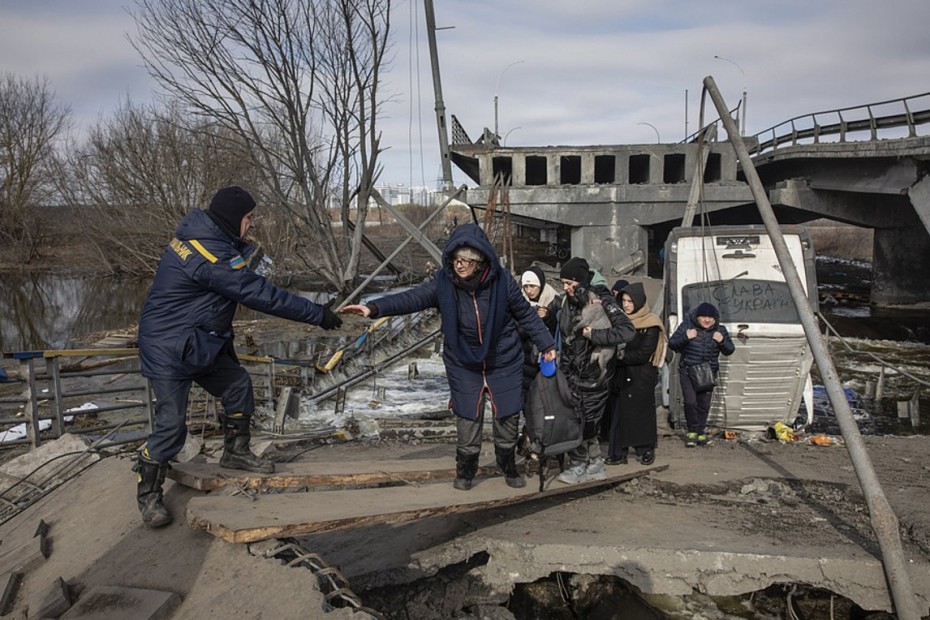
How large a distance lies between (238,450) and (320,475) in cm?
63

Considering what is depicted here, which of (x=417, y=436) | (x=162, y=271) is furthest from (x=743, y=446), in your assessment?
(x=162, y=271)

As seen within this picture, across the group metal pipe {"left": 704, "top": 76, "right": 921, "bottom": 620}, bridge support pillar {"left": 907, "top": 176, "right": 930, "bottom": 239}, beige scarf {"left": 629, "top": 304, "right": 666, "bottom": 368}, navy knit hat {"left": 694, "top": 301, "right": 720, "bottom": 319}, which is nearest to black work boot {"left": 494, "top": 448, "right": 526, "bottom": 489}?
beige scarf {"left": 629, "top": 304, "right": 666, "bottom": 368}

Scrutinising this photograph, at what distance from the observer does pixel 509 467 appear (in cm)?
424

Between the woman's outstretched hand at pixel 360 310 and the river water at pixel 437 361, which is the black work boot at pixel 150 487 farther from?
the river water at pixel 437 361

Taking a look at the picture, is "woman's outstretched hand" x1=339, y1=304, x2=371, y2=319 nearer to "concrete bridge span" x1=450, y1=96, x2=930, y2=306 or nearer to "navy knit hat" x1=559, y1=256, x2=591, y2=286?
"navy knit hat" x1=559, y1=256, x2=591, y2=286

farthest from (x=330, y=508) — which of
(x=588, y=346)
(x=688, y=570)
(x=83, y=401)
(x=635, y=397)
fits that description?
(x=83, y=401)

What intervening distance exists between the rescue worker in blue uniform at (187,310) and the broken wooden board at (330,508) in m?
0.42

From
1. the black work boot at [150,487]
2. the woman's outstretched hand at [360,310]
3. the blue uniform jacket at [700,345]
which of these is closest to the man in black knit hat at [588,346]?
the woman's outstretched hand at [360,310]

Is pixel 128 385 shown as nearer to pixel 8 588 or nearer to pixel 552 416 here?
pixel 8 588

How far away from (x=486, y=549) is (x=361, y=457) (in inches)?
94.9

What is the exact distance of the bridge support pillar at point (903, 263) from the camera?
23.4 metres

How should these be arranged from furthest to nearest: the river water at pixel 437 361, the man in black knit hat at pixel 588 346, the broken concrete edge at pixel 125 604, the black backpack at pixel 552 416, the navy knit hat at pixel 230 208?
the river water at pixel 437 361 < the man in black knit hat at pixel 588 346 < the black backpack at pixel 552 416 < the navy knit hat at pixel 230 208 < the broken concrete edge at pixel 125 604

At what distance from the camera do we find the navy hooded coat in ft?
12.6

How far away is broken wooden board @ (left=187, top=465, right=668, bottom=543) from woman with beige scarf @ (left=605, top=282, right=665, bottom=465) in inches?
48.6
